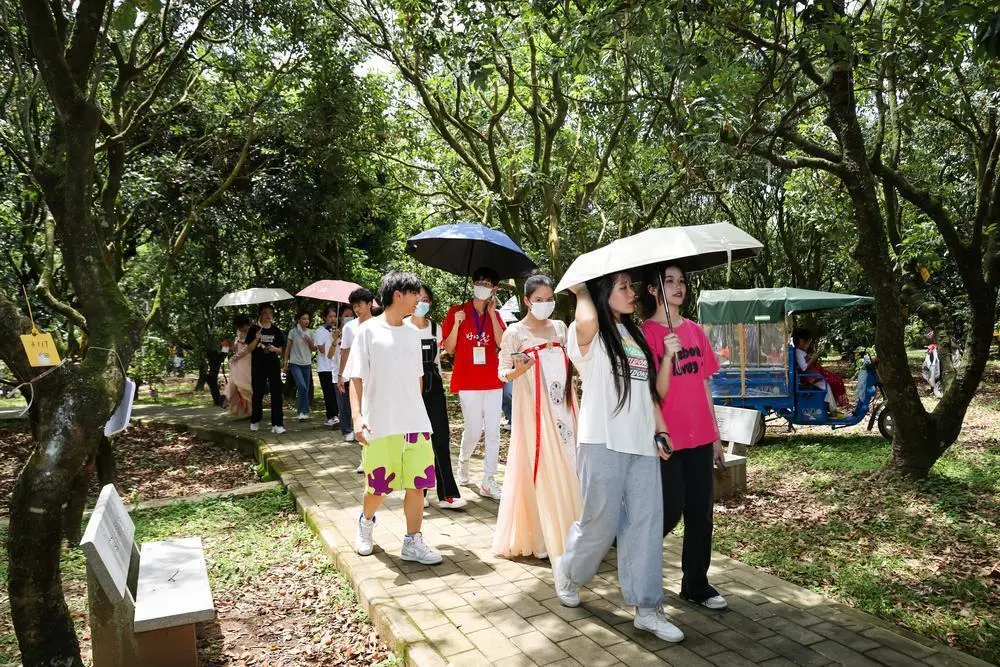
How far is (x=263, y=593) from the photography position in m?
5.10

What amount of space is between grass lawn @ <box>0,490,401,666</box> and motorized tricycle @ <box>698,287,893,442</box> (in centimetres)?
666

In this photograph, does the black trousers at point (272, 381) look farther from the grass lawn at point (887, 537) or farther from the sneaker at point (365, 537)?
the grass lawn at point (887, 537)

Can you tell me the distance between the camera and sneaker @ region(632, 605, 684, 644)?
3.68 meters

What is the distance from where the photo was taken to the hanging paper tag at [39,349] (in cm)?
362

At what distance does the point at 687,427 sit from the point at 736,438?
3.80 m

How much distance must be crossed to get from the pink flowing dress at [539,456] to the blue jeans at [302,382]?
7147mm

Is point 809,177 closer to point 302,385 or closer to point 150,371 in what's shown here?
A: point 302,385

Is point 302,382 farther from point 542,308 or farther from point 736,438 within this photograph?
point 542,308

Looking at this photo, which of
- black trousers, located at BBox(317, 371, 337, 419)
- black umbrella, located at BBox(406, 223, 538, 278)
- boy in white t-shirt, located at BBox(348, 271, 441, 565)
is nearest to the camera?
boy in white t-shirt, located at BBox(348, 271, 441, 565)

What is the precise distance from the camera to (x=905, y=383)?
6.81m

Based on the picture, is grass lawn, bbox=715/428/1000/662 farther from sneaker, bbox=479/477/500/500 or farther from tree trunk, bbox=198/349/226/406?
tree trunk, bbox=198/349/226/406

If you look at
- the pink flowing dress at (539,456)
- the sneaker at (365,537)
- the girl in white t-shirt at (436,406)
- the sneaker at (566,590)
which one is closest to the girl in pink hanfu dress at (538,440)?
the pink flowing dress at (539,456)

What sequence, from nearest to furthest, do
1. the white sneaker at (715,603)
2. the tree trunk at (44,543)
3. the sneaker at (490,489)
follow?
the tree trunk at (44,543) → the white sneaker at (715,603) → the sneaker at (490,489)

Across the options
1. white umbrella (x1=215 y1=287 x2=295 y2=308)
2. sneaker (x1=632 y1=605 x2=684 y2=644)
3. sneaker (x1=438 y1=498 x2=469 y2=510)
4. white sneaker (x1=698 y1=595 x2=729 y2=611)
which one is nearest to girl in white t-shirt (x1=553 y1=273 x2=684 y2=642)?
sneaker (x1=632 y1=605 x2=684 y2=644)
